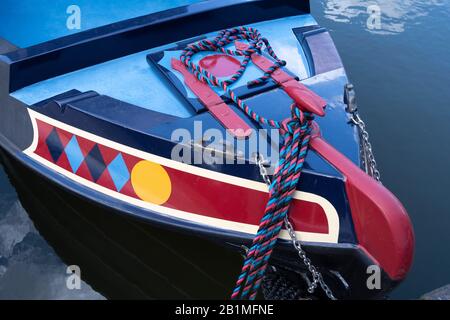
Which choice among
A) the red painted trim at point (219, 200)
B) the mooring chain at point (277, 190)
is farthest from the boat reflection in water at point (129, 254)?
the mooring chain at point (277, 190)

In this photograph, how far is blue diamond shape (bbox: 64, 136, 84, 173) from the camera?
313cm

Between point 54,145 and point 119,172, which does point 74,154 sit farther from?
point 119,172

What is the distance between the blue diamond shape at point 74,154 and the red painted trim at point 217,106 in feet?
3.05

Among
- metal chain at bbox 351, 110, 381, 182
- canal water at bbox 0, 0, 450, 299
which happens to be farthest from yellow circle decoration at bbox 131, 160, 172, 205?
metal chain at bbox 351, 110, 381, 182

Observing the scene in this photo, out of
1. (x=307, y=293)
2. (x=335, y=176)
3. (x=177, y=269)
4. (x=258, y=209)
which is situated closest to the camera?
(x=335, y=176)

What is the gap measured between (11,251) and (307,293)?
2411 mm

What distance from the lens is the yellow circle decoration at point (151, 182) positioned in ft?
9.41

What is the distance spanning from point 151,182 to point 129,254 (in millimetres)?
926

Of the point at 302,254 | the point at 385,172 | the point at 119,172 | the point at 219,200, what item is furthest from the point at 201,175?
the point at 385,172

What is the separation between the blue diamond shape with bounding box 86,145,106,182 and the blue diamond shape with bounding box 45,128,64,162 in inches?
10.7

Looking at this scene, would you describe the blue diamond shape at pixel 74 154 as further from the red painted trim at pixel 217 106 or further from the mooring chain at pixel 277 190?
the mooring chain at pixel 277 190
